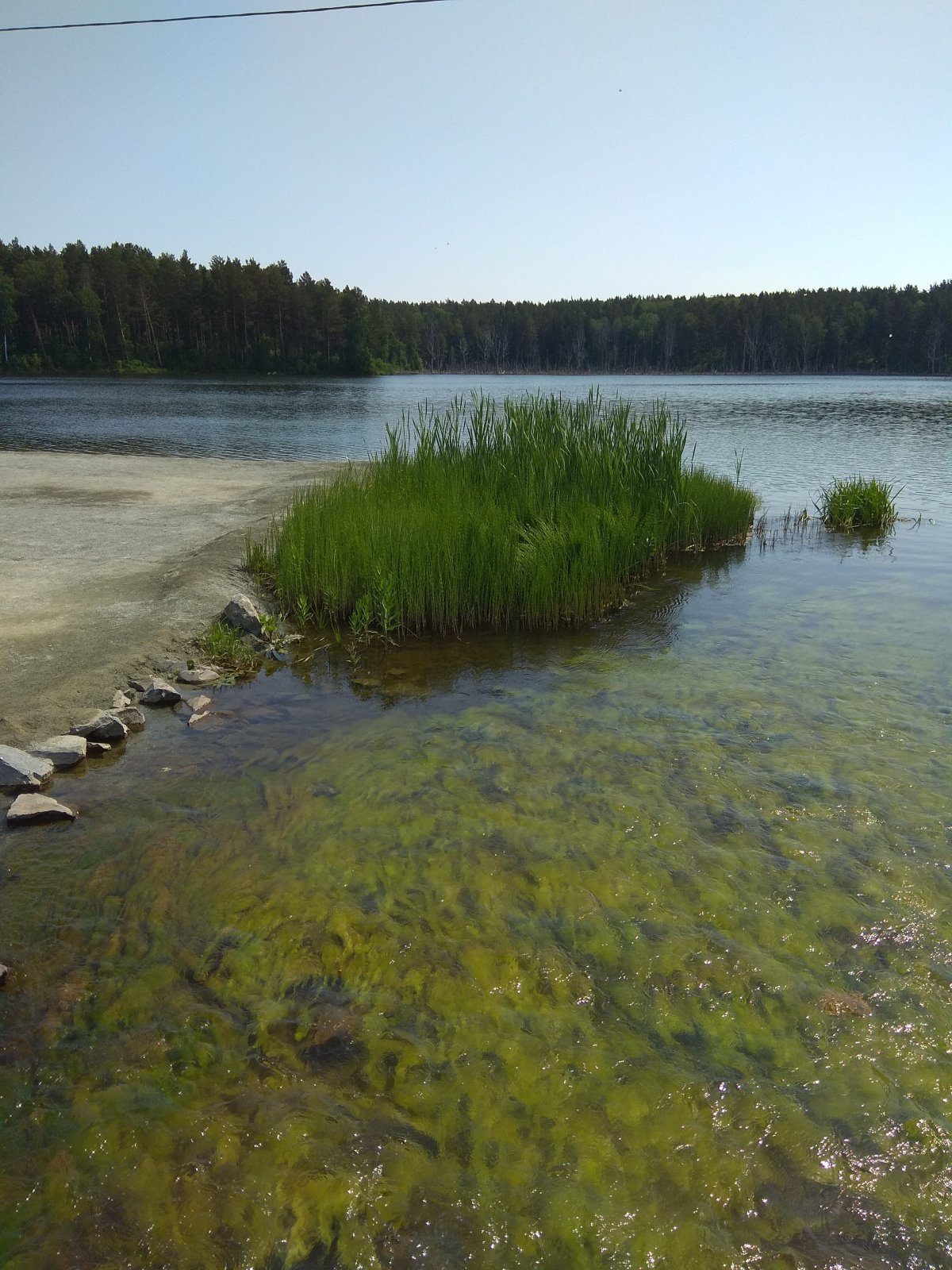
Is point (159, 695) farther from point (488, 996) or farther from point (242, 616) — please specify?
point (488, 996)

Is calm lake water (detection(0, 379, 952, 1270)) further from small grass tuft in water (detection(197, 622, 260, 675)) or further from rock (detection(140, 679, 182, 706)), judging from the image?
small grass tuft in water (detection(197, 622, 260, 675))

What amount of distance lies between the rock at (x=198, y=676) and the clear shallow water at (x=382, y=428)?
10.6m

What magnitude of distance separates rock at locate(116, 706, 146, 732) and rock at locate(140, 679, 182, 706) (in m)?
0.25

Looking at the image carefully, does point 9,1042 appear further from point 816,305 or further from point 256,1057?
point 816,305

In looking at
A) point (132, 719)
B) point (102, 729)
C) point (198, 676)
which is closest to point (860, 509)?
point (198, 676)

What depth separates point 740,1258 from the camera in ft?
6.29

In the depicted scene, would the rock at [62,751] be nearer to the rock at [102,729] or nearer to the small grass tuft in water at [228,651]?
the rock at [102,729]

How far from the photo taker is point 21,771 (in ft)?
12.9

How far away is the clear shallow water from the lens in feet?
60.2

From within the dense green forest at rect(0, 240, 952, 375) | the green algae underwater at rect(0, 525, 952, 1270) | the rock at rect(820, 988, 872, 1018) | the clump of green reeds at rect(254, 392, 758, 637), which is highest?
the dense green forest at rect(0, 240, 952, 375)

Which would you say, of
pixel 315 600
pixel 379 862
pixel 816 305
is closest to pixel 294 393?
pixel 315 600

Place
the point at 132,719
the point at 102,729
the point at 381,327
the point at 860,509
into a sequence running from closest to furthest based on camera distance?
the point at 102,729
the point at 132,719
the point at 860,509
the point at 381,327

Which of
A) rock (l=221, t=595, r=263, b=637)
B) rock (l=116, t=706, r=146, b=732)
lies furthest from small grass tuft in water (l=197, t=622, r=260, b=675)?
rock (l=116, t=706, r=146, b=732)

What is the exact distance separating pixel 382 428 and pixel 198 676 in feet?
72.9
